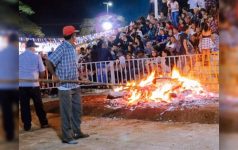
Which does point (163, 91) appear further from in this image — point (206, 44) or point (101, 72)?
point (101, 72)

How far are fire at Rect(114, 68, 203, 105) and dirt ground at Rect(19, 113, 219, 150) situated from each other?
156cm

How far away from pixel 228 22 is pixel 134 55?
10.7 meters

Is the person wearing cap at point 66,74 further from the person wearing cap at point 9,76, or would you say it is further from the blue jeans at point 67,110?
the person wearing cap at point 9,76

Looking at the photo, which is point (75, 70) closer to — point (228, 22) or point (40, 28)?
point (228, 22)

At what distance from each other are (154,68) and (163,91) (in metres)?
3.39

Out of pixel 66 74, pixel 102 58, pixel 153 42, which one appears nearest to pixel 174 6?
pixel 153 42

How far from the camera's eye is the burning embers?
343 inches

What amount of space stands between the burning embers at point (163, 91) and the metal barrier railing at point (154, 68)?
186 centimetres

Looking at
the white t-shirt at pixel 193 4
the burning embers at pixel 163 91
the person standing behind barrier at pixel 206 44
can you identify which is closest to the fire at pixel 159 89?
the burning embers at pixel 163 91

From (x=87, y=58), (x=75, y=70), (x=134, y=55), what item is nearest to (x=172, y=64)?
(x=134, y=55)

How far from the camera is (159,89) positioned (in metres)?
8.95

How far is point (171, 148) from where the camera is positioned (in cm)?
509

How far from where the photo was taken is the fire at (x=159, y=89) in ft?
28.8

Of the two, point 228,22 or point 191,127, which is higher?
point 228,22
